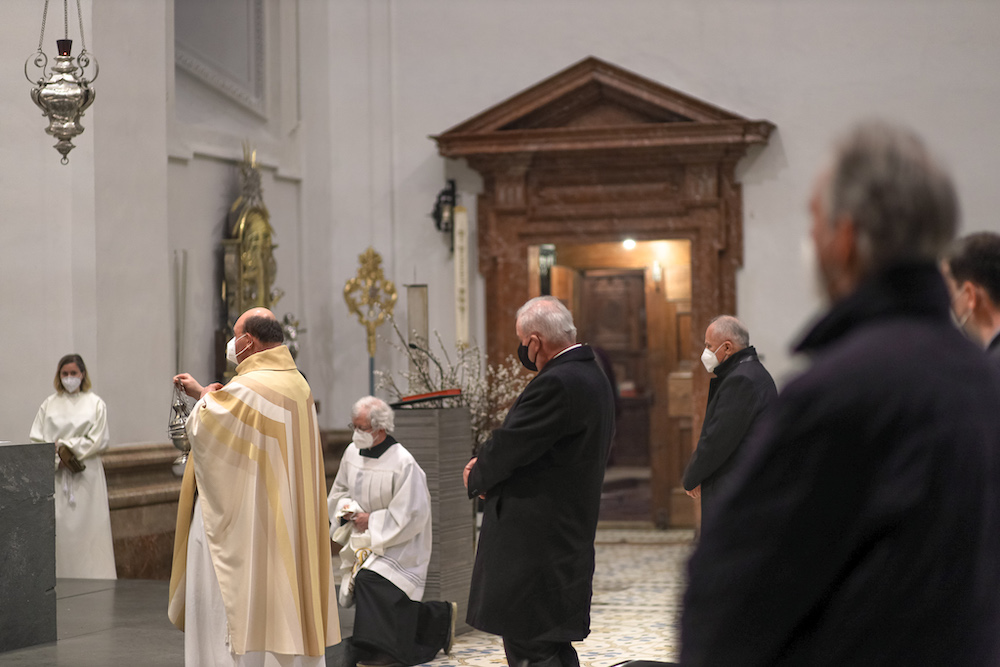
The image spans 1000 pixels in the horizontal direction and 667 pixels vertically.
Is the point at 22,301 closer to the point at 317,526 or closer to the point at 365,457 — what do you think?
the point at 365,457

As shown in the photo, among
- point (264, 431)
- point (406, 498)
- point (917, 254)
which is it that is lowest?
point (406, 498)

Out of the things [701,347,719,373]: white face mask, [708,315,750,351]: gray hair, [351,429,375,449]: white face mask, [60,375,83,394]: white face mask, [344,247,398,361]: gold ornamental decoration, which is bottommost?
[351,429,375,449]: white face mask

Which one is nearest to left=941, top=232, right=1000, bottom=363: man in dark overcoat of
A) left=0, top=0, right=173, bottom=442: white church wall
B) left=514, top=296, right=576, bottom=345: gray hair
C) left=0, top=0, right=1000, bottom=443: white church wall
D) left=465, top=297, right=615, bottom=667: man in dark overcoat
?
left=465, top=297, right=615, bottom=667: man in dark overcoat

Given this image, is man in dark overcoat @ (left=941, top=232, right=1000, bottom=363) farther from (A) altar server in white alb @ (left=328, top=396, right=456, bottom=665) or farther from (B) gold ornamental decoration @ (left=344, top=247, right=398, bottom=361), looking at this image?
(B) gold ornamental decoration @ (left=344, top=247, right=398, bottom=361)

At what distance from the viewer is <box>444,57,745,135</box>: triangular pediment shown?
1052cm

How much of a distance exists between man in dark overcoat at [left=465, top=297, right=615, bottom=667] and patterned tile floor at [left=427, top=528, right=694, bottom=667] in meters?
0.46

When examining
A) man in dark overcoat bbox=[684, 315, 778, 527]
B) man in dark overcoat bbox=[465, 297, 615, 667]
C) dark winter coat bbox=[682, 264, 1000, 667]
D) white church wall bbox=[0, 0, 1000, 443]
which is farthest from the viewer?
white church wall bbox=[0, 0, 1000, 443]

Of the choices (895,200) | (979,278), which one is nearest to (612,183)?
(979,278)

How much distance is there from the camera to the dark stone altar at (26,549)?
599 cm

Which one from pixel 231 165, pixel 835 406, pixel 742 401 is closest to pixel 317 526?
pixel 742 401

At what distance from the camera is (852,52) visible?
1066 centimetres

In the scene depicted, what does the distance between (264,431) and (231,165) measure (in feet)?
19.3

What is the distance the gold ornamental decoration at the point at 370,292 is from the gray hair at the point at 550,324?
6.31m

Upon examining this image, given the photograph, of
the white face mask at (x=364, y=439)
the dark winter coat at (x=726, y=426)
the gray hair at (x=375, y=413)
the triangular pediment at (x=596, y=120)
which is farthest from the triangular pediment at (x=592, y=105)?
the dark winter coat at (x=726, y=426)
